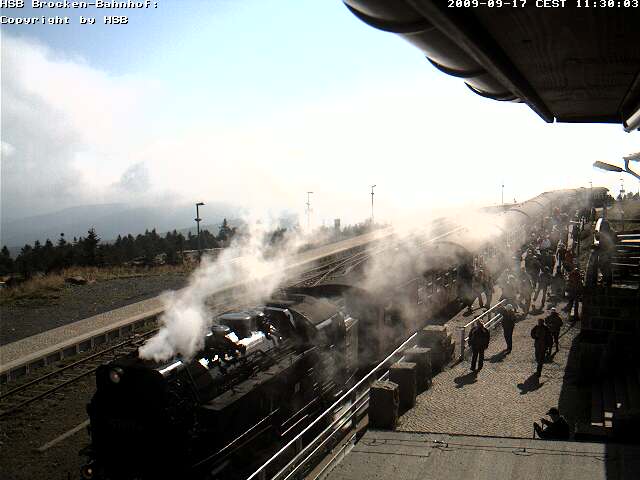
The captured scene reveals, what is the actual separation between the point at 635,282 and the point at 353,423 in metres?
10.6

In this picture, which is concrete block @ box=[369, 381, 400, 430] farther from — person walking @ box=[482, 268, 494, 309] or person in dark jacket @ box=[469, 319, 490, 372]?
person walking @ box=[482, 268, 494, 309]

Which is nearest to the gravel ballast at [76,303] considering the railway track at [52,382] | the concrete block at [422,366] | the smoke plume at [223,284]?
the smoke plume at [223,284]

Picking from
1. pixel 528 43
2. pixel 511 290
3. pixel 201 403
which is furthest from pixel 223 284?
pixel 528 43

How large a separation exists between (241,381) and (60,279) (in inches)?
943

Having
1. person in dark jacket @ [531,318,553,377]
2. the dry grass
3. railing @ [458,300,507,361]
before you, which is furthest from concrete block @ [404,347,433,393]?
the dry grass

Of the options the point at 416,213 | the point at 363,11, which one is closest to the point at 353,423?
the point at 363,11

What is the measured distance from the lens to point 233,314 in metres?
11.1

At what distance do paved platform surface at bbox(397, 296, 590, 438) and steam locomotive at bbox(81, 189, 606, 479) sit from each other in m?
2.32

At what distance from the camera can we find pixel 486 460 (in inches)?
326

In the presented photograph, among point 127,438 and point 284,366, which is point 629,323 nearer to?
point 284,366

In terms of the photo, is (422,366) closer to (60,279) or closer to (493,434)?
(493,434)

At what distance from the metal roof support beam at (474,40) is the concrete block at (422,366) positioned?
9.50 metres

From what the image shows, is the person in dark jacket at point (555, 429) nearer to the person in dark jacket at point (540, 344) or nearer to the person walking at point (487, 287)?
the person in dark jacket at point (540, 344)

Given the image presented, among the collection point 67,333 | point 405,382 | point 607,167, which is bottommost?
point 67,333
